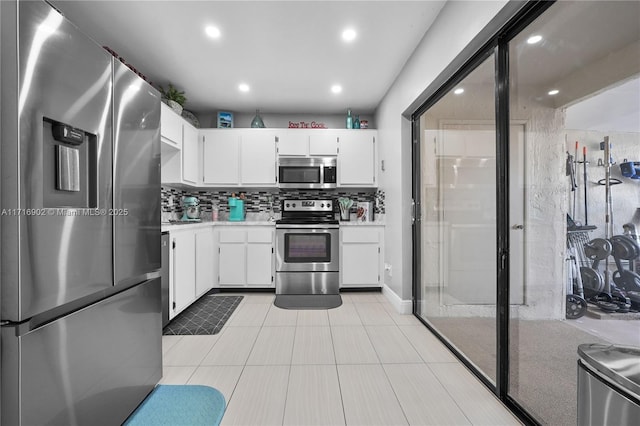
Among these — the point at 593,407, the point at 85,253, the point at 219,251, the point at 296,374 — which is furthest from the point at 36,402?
the point at 219,251

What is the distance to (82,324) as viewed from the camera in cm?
122

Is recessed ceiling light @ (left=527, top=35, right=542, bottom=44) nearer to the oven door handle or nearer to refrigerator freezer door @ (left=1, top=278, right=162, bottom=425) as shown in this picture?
refrigerator freezer door @ (left=1, top=278, right=162, bottom=425)

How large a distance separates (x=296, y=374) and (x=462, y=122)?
2.04m

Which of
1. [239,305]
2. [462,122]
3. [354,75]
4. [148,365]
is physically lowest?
[239,305]

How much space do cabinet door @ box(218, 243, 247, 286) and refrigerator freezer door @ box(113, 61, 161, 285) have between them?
7.00ft

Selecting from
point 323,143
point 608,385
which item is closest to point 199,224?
point 323,143

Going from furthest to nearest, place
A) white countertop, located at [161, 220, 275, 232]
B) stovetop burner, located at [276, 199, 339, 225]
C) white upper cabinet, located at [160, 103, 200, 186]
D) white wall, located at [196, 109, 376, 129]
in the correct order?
white wall, located at [196, 109, 376, 129]
stovetop burner, located at [276, 199, 339, 225]
white upper cabinet, located at [160, 103, 200, 186]
white countertop, located at [161, 220, 275, 232]

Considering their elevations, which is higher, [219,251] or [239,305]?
[219,251]

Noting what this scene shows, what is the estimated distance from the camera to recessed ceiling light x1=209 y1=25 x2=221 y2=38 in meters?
2.34

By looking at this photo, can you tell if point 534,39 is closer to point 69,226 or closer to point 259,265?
point 69,226

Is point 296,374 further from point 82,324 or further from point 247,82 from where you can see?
point 247,82

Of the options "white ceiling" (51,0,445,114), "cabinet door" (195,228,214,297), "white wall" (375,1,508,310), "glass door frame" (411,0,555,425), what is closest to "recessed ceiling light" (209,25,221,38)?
"white ceiling" (51,0,445,114)

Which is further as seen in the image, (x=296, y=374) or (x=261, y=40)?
(x=261, y=40)

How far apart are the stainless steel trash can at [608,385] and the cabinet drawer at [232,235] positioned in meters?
3.46
